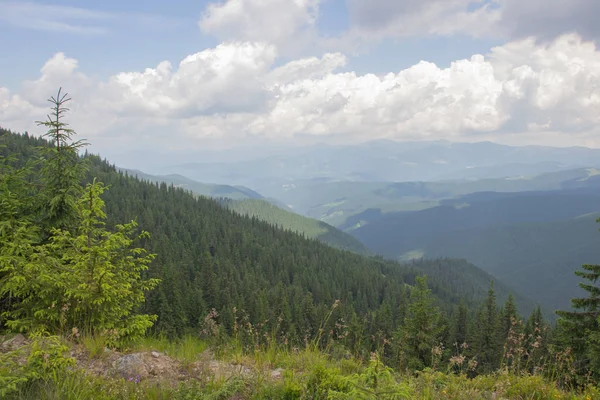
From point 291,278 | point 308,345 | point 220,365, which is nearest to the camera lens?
point 220,365

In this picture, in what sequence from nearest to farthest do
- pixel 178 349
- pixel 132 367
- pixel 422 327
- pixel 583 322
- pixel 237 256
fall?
pixel 132 367
pixel 178 349
pixel 583 322
pixel 422 327
pixel 237 256

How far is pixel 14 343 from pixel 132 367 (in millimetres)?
3029

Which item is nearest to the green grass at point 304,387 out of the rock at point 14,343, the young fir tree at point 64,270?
the young fir tree at point 64,270

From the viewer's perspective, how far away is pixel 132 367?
253 inches

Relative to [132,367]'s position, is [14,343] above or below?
above

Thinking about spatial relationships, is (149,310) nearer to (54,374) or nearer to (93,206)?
(93,206)

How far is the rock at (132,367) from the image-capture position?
612 centimetres

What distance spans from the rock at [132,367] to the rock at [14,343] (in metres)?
2.23

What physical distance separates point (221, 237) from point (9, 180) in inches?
5798

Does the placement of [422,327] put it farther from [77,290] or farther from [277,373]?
[77,290]

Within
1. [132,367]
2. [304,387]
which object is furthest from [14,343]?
[304,387]

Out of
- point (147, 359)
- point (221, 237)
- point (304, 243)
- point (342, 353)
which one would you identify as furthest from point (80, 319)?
point (304, 243)

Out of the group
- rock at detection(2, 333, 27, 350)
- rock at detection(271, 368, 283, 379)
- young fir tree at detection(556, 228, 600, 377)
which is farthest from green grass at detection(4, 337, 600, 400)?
young fir tree at detection(556, 228, 600, 377)

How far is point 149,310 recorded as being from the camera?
55.6m
